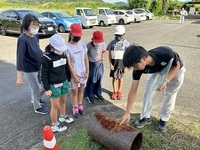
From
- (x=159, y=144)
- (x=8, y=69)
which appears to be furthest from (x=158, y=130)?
(x=8, y=69)

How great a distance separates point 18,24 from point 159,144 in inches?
440

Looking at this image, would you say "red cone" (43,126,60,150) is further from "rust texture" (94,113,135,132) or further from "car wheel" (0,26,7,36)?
"car wheel" (0,26,7,36)

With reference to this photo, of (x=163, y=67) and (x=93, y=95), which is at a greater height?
(x=163, y=67)

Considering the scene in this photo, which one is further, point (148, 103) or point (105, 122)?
point (148, 103)

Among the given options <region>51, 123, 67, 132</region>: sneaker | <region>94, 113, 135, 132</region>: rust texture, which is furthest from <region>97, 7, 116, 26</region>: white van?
<region>94, 113, 135, 132</region>: rust texture

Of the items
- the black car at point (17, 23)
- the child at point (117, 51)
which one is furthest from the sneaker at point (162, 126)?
the black car at point (17, 23)

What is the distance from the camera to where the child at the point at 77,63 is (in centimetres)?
338

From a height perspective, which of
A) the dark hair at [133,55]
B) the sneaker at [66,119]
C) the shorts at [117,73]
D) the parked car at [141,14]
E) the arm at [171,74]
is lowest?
the sneaker at [66,119]

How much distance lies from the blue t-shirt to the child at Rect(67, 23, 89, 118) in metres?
0.57

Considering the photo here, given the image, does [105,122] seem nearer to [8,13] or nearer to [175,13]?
[8,13]

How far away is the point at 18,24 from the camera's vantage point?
12.1 metres

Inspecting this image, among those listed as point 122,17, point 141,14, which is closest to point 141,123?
point 122,17

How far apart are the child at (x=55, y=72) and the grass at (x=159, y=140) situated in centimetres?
37

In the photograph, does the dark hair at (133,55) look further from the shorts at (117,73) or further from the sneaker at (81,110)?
the shorts at (117,73)
